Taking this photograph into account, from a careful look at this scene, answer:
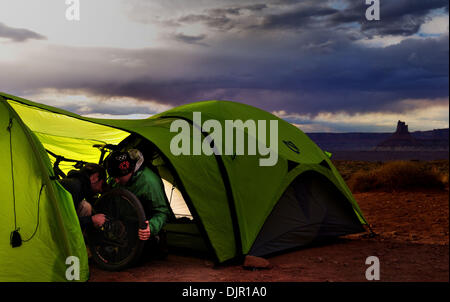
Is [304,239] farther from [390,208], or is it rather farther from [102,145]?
[390,208]

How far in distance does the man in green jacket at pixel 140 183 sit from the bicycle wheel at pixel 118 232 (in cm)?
22

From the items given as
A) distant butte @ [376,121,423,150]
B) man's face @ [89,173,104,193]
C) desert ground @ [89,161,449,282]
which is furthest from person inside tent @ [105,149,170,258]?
distant butte @ [376,121,423,150]

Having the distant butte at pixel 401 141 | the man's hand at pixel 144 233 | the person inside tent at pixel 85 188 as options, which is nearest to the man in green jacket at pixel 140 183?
the man's hand at pixel 144 233

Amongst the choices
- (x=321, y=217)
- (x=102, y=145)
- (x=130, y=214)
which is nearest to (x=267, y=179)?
(x=321, y=217)

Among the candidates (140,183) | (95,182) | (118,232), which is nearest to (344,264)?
(140,183)

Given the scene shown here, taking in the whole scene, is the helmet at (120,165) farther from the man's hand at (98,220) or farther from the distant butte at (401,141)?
the distant butte at (401,141)

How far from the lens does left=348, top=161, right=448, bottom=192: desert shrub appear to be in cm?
1595

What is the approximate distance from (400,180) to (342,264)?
397 inches

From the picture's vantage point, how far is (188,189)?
22.2 feet

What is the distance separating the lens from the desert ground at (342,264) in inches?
241

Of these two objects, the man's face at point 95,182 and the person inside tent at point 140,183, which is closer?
the person inside tent at point 140,183

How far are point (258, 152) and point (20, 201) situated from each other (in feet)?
11.5

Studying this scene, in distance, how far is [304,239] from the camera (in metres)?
7.88

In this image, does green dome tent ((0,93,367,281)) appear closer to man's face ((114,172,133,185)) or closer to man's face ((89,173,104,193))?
man's face ((114,172,133,185))
